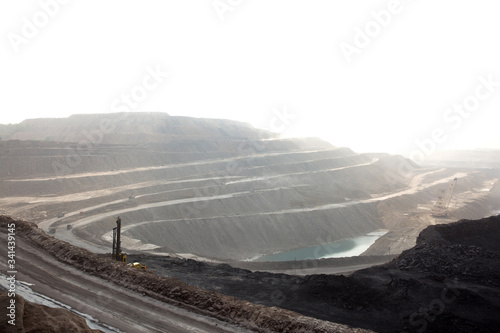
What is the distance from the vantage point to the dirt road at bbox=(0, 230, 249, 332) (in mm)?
11680

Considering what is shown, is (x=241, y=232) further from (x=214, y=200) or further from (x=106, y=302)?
(x=106, y=302)

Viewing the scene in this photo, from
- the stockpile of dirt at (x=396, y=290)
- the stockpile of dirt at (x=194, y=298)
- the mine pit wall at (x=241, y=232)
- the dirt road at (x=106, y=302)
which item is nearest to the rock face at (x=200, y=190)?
the mine pit wall at (x=241, y=232)

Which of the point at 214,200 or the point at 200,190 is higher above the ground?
the point at 200,190

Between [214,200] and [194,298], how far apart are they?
38723 millimetres

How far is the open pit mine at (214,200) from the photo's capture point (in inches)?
1379

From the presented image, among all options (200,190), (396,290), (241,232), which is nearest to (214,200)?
Answer: (200,190)

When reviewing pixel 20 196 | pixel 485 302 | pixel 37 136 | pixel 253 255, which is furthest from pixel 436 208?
pixel 37 136

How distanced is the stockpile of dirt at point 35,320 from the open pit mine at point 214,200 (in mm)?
3627

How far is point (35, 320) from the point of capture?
7.85 metres

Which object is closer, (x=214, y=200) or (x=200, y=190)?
(x=214, y=200)

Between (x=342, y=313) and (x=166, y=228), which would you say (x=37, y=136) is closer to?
(x=166, y=228)

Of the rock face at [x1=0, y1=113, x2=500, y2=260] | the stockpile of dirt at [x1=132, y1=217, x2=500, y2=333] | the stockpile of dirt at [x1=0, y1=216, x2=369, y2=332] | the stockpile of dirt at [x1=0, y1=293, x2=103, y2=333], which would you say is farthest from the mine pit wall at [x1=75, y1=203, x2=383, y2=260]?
the stockpile of dirt at [x1=0, y1=293, x2=103, y2=333]

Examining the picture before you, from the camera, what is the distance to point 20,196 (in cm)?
4866

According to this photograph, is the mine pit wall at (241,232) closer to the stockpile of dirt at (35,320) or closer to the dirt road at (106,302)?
the dirt road at (106,302)
